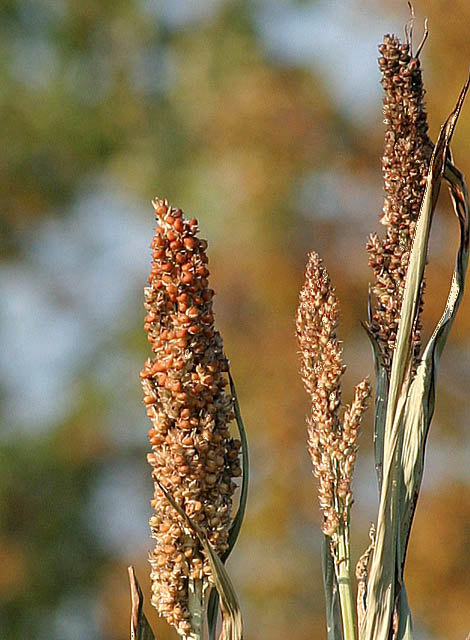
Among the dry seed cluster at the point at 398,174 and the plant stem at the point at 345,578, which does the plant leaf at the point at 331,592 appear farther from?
the dry seed cluster at the point at 398,174

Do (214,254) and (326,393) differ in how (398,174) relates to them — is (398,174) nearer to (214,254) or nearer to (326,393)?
(326,393)

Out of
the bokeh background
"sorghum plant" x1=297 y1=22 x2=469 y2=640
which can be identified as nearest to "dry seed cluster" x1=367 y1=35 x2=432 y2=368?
"sorghum plant" x1=297 y1=22 x2=469 y2=640

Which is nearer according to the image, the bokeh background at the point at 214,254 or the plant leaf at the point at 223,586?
the plant leaf at the point at 223,586

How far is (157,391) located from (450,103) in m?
3.45

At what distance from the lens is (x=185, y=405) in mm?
512

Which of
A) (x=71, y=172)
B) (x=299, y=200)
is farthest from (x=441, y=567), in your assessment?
(x=71, y=172)

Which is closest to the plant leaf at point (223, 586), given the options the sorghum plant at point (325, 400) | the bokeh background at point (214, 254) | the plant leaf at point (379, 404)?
the sorghum plant at point (325, 400)

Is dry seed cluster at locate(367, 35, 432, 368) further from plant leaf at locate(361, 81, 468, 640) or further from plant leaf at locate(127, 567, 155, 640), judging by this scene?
plant leaf at locate(127, 567, 155, 640)

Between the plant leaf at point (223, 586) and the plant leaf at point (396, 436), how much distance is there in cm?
7

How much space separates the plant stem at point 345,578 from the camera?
0.55 metres

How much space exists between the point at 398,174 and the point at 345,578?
223 millimetres

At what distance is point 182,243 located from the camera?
521mm

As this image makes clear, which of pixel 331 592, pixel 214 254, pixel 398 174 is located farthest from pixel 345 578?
pixel 214 254

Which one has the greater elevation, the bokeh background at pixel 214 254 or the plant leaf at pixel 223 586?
the bokeh background at pixel 214 254
